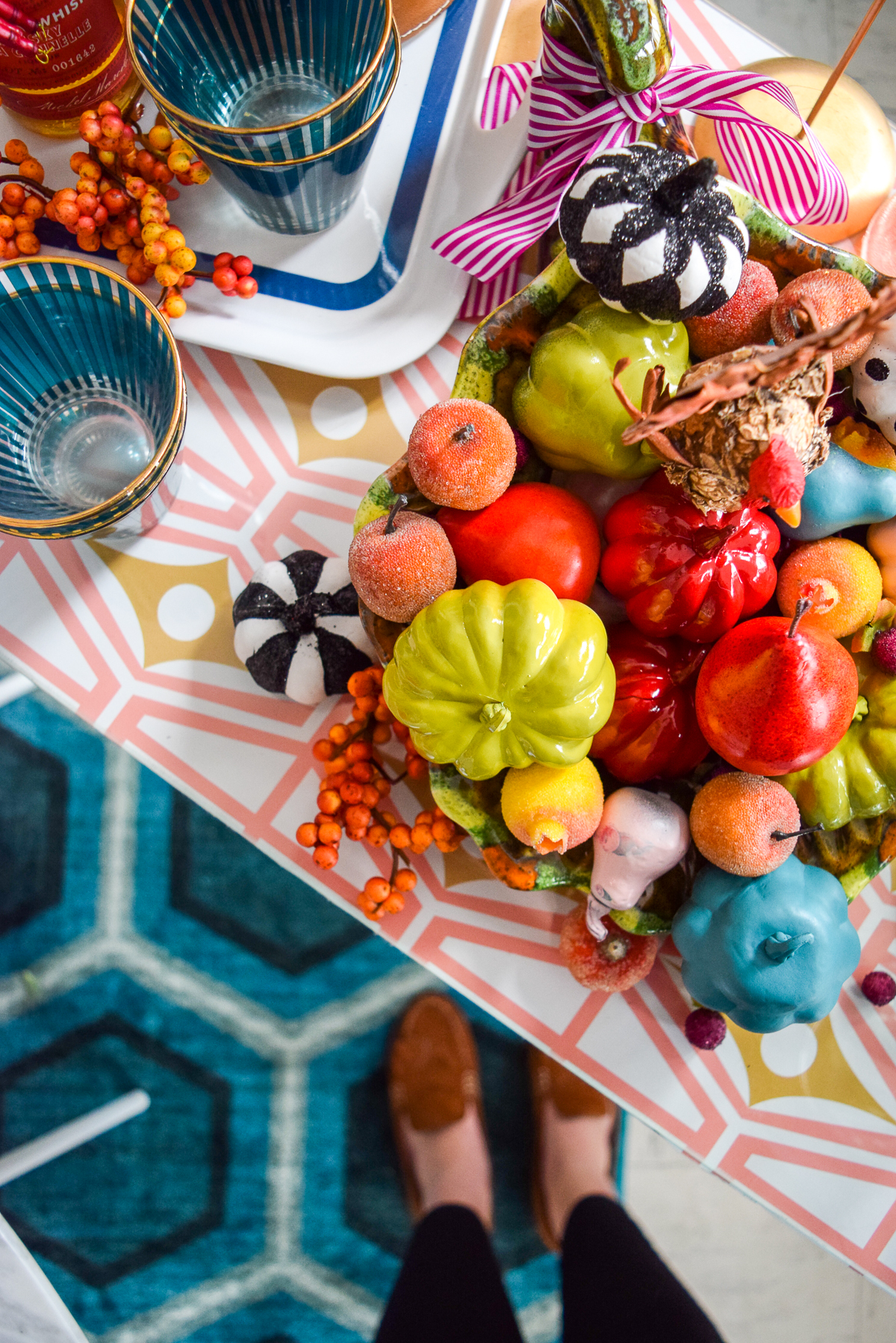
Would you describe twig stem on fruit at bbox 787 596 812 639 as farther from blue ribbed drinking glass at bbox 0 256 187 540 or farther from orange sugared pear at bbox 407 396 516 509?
blue ribbed drinking glass at bbox 0 256 187 540

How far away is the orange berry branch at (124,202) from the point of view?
56cm

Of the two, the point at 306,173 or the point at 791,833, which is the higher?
the point at 306,173

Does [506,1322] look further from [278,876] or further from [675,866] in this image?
[675,866]

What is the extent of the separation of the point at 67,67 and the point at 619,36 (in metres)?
0.33

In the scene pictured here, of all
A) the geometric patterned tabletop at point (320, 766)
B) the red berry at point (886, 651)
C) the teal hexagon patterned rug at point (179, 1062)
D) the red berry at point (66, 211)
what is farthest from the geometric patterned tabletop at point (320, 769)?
the teal hexagon patterned rug at point (179, 1062)

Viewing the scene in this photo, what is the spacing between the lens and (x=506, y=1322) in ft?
3.00

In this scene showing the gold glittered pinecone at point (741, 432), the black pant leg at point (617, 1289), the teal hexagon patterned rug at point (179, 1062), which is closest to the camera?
the gold glittered pinecone at point (741, 432)

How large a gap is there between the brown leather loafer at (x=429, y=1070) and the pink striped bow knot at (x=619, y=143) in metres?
0.77

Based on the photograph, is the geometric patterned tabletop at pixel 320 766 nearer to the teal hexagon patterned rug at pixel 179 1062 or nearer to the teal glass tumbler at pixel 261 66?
the teal glass tumbler at pixel 261 66

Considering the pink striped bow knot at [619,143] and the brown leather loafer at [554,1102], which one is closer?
the pink striped bow knot at [619,143]

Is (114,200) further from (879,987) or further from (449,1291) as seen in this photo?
(449,1291)

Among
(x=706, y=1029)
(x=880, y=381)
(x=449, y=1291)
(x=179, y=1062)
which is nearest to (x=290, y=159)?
(x=880, y=381)

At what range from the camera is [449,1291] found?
3.01 feet

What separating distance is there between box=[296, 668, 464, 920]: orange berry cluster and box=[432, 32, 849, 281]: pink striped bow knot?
0.27m
